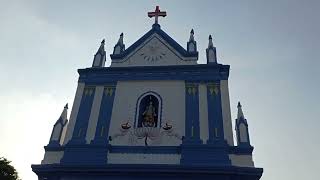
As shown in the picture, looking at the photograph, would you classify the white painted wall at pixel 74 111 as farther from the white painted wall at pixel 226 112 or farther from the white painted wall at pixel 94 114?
the white painted wall at pixel 226 112

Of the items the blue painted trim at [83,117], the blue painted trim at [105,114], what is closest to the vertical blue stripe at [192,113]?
the blue painted trim at [105,114]

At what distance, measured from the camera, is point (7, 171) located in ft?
67.3

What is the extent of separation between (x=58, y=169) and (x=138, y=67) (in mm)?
6656

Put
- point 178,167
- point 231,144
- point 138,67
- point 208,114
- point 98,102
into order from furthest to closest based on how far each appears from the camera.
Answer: point 138,67 < point 98,102 < point 208,114 < point 231,144 < point 178,167

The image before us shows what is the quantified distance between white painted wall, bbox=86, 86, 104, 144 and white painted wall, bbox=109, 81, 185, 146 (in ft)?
2.56

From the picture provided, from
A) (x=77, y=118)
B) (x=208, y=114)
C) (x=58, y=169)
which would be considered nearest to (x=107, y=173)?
(x=58, y=169)

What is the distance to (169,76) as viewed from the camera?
721 inches

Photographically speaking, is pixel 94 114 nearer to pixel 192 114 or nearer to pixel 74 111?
pixel 74 111

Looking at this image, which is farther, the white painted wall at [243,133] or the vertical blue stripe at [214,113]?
the vertical blue stripe at [214,113]

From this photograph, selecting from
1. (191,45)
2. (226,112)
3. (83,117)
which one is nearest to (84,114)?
(83,117)

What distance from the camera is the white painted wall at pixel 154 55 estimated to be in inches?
757

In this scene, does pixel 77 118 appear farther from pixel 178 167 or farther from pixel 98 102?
pixel 178 167

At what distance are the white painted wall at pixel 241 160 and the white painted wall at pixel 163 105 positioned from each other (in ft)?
7.86

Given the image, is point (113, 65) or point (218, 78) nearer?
point (218, 78)
